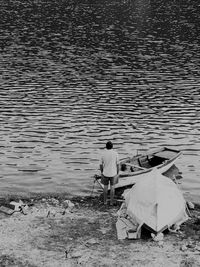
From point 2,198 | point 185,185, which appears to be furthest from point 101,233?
point 185,185

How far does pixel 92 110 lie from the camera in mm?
46188

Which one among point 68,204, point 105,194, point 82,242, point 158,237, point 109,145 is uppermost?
point 109,145

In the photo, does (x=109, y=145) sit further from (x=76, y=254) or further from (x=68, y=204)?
(x=76, y=254)

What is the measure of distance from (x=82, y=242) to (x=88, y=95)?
30.9 metres

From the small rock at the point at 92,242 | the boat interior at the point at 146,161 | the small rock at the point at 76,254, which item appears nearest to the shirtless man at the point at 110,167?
the small rock at the point at 92,242

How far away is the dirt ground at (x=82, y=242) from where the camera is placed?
19969 mm

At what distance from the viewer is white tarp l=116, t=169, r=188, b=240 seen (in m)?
22.1

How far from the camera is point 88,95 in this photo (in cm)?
5109

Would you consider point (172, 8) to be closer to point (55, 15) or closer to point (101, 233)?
point (55, 15)

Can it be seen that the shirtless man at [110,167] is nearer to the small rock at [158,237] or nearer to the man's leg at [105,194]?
the man's leg at [105,194]

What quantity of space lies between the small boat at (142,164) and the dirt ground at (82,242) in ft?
11.2

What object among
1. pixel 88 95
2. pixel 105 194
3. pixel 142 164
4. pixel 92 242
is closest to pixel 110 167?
pixel 105 194

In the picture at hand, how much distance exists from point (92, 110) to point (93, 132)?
601cm

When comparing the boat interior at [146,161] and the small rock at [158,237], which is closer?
the small rock at [158,237]
